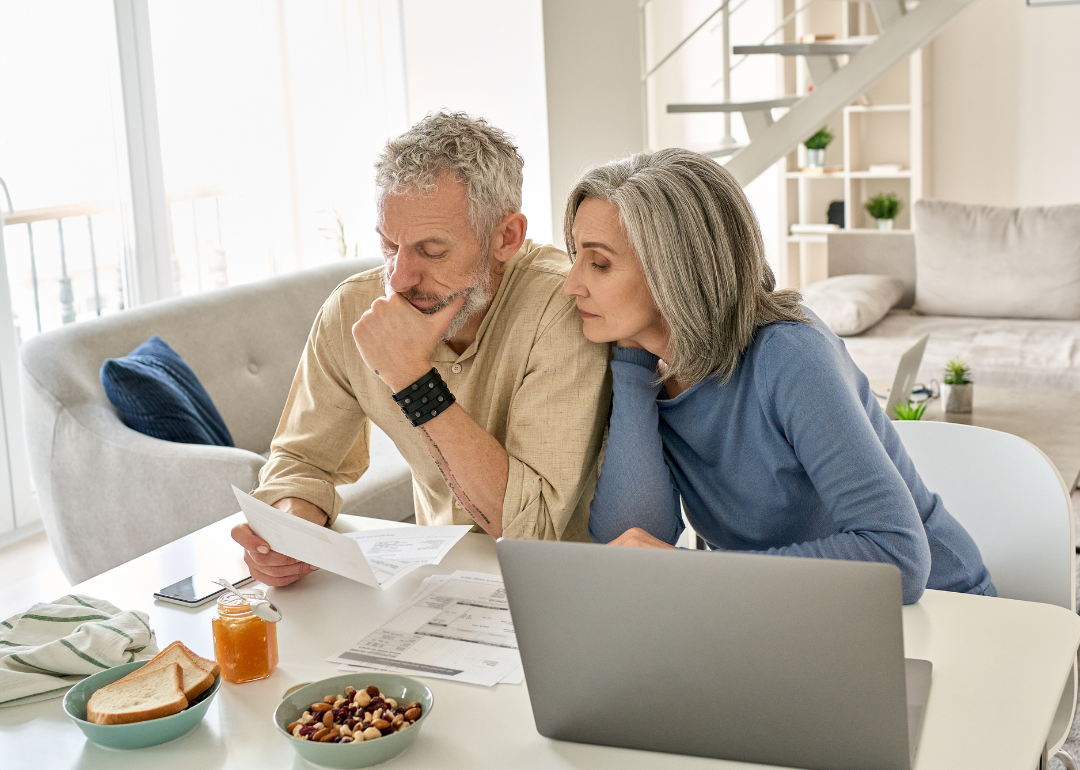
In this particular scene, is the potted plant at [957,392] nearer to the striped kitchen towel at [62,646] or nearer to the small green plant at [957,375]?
the small green plant at [957,375]

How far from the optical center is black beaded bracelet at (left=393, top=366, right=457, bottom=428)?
137 centimetres

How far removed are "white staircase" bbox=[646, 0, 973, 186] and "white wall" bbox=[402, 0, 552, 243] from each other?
4.09 ft

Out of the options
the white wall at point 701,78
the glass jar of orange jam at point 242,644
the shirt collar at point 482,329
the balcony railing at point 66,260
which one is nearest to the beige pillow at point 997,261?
the white wall at point 701,78

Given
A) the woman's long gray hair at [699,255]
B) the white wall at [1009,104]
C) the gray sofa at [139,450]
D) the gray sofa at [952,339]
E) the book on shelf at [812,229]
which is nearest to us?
the woman's long gray hair at [699,255]

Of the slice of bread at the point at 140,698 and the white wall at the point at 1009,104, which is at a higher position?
the white wall at the point at 1009,104

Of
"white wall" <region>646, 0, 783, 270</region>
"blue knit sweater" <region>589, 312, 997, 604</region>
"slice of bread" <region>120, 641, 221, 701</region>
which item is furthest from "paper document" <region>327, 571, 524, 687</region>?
"white wall" <region>646, 0, 783, 270</region>

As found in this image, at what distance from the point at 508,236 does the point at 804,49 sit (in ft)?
11.0

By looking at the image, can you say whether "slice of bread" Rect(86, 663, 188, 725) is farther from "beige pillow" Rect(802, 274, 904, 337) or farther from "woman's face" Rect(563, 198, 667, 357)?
"beige pillow" Rect(802, 274, 904, 337)

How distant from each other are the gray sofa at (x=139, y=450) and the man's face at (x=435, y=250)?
1026 mm

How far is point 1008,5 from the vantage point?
18.0ft

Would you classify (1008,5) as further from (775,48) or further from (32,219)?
(32,219)

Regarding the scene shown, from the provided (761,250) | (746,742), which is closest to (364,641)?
(746,742)

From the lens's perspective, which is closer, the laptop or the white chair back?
the white chair back

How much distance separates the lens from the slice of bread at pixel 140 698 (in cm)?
94
